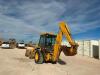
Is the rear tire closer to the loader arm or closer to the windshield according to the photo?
the windshield

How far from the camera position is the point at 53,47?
16922mm

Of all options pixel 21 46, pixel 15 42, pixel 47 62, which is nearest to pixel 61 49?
pixel 47 62

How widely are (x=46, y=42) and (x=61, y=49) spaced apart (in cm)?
200

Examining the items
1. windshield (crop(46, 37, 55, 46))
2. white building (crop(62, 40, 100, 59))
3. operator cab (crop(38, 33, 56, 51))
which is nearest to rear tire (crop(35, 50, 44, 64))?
operator cab (crop(38, 33, 56, 51))

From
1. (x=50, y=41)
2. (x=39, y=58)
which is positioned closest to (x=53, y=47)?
(x=50, y=41)

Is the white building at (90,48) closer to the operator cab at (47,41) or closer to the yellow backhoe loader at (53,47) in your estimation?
the operator cab at (47,41)

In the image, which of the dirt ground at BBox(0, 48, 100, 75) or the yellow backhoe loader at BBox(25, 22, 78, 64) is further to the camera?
the yellow backhoe loader at BBox(25, 22, 78, 64)

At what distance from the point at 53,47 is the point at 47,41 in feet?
3.19

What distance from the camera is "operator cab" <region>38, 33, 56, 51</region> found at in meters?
17.2

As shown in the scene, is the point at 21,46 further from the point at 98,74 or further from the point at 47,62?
the point at 98,74

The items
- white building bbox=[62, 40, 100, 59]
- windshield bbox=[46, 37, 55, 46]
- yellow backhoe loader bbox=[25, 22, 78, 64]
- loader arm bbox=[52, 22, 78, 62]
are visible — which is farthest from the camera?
white building bbox=[62, 40, 100, 59]

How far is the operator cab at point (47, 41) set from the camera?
17203 millimetres

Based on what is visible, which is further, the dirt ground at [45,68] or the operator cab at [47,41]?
the operator cab at [47,41]

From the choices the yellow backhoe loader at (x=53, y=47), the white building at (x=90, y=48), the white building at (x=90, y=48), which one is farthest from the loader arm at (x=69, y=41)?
the white building at (x=90, y=48)
